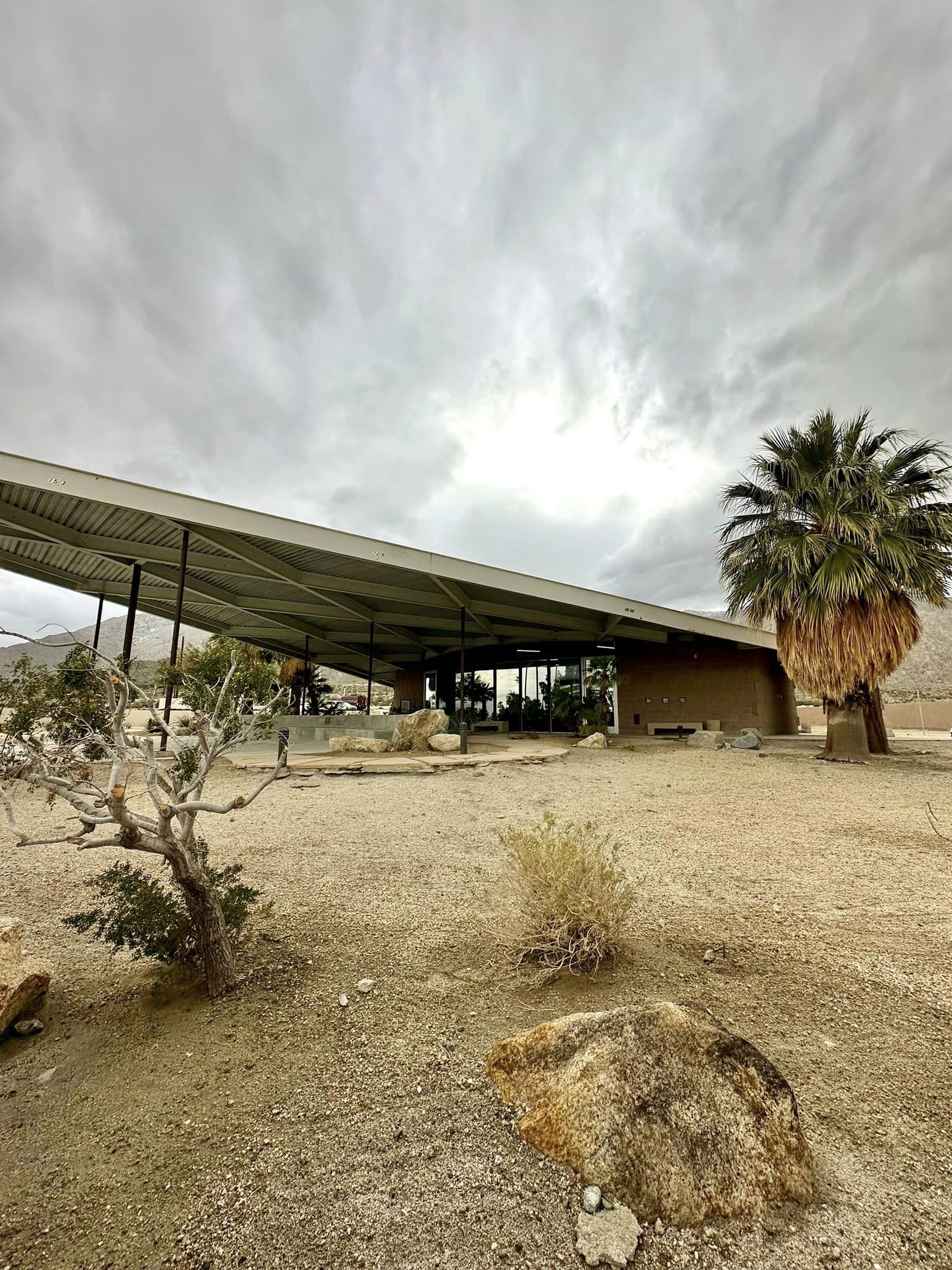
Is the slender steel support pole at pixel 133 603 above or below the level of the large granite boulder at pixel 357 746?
above

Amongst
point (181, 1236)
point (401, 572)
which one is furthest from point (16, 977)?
point (401, 572)

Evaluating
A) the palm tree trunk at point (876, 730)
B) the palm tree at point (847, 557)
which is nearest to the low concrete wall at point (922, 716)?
the palm tree trunk at point (876, 730)

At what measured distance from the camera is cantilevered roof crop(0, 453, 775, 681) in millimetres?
8922

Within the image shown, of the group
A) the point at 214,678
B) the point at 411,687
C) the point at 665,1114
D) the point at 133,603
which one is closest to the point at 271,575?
the point at 133,603

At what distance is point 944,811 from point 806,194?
9.53 m

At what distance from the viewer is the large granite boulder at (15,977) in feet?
7.17

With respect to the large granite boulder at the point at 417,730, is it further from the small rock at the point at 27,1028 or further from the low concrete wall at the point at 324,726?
the small rock at the point at 27,1028

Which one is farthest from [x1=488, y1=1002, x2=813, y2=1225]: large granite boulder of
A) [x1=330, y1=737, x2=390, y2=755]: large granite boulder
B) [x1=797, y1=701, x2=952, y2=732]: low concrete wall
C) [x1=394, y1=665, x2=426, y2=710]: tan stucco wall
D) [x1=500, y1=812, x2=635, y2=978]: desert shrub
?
[x1=797, y1=701, x2=952, y2=732]: low concrete wall

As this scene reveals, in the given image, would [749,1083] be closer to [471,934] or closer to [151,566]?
[471,934]

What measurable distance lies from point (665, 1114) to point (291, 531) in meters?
9.39

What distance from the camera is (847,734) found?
10.4 meters

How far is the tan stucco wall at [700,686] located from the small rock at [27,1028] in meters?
16.1

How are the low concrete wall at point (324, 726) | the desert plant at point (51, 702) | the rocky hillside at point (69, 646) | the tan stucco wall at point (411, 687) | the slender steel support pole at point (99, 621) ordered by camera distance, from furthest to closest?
the tan stucco wall at point (411, 687)
the low concrete wall at point (324, 726)
the slender steel support pole at point (99, 621)
the desert plant at point (51, 702)
the rocky hillside at point (69, 646)

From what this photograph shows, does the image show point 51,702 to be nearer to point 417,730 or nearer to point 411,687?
point 417,730
